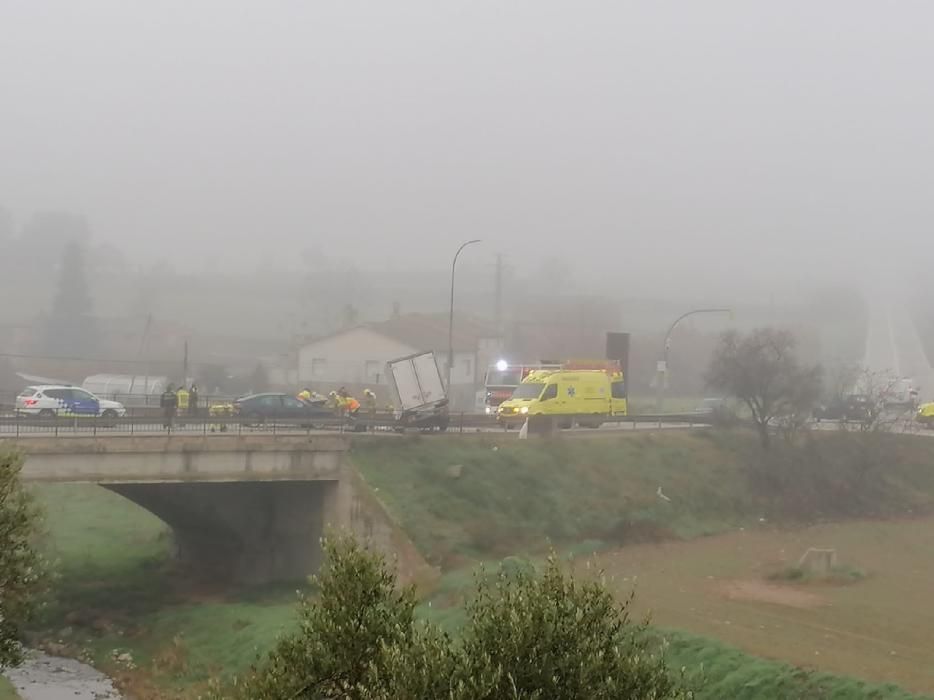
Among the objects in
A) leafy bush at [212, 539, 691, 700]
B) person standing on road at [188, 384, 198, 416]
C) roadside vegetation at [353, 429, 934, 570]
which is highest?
person standing on road at [188, 384, 198, 416]

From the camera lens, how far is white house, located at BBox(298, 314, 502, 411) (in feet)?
251

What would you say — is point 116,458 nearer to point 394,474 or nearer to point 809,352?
point 394,474

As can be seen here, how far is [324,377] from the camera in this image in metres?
78.9

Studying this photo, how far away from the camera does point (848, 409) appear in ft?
175

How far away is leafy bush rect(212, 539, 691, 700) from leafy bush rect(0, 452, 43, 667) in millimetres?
7214

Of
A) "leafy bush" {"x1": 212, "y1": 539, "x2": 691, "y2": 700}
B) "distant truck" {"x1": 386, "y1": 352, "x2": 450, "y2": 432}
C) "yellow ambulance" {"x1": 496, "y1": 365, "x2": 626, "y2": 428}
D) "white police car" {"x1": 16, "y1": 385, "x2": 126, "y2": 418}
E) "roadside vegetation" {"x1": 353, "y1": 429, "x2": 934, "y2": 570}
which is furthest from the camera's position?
"yellow ambulance" {"x1": 496, "y1": 365, "x2": 626, "y2": 428}

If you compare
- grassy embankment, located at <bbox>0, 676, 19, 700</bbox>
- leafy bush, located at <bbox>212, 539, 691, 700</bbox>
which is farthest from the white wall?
leafy bush, located at <bbox>212, 539, 691, 700</bbox>

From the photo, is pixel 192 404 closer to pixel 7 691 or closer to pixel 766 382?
pixel 7 691

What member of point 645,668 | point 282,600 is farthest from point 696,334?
point 645,668

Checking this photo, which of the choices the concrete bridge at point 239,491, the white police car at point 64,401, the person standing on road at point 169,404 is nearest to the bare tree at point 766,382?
the concrete bridge at point 239,491

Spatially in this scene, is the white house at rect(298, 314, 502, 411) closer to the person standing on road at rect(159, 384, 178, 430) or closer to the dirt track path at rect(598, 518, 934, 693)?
the person standing on road at rect(159, 384, 178, 430)

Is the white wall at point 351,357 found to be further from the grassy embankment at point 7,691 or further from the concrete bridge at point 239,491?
the grassy embankment at point 7,691

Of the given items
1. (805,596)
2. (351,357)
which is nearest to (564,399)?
(805,596)

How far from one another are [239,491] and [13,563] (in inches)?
754
